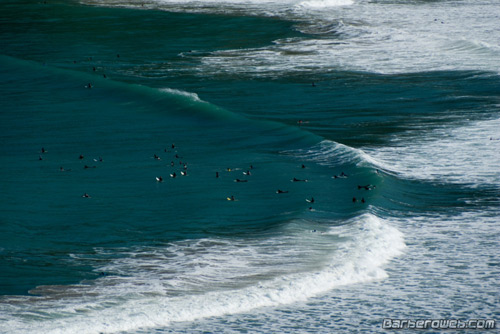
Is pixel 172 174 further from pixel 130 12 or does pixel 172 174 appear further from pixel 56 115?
pixel 130 12

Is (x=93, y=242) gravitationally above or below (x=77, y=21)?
below

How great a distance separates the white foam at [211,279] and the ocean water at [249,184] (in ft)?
0.22

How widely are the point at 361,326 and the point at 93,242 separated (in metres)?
9.01

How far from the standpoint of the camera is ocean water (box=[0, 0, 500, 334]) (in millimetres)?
20312

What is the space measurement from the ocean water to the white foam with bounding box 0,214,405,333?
7cm

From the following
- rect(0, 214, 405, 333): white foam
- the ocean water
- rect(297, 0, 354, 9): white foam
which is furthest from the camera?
rect(297, 0, 354, 9): white foam

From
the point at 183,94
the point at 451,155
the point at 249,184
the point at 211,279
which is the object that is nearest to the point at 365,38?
the point at 183,94

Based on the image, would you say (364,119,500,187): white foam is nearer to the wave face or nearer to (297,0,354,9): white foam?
the wave face

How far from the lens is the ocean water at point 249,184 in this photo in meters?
20.3

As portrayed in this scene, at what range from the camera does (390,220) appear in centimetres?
2616

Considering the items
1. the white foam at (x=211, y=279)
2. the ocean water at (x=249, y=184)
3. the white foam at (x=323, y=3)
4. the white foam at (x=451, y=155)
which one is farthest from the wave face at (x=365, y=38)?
the white foam at (x=211, y=279)

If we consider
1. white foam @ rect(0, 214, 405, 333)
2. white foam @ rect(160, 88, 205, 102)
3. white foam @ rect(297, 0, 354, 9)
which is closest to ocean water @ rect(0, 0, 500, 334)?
white foam @ rect(0, 214, 405, 333)

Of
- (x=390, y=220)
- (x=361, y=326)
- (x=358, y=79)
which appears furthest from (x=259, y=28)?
(x=361, y=326)

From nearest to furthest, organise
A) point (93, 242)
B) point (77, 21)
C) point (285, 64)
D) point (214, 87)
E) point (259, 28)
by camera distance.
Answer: point (93, 242)
point (214, 87)
point (285, 64)
point (259, 28)
point (77, 21)
